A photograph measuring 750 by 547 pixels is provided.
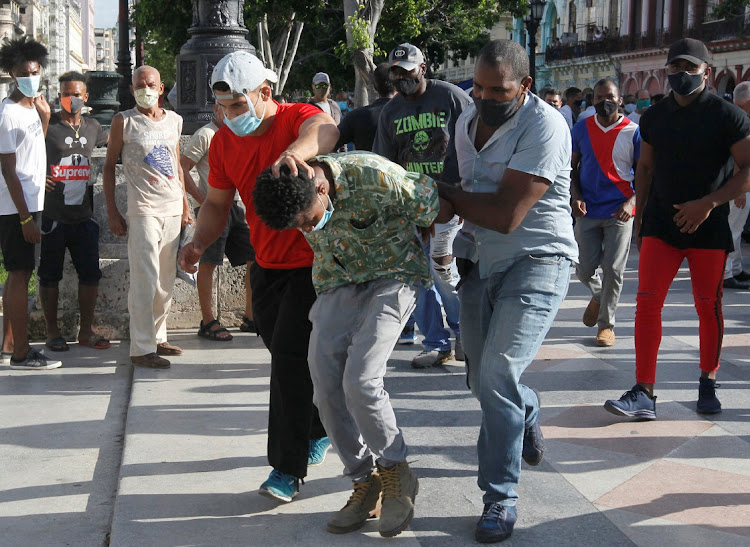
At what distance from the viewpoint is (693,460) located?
4.98 metres

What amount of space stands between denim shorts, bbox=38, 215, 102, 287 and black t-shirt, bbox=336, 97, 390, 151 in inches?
78.4

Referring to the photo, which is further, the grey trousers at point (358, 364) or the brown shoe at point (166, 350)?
the brown shoe at point (166, 350)

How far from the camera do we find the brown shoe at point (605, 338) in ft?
25.0

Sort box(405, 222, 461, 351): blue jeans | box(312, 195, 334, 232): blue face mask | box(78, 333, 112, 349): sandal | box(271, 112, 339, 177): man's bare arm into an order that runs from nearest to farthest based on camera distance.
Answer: box(312, 195, 334, 232): blue face mask
box(271, 112, 339, 177): man's bare arm
box(405, 222, 461, 351): blue jeans
box(78, 333, 112, 349): sandal

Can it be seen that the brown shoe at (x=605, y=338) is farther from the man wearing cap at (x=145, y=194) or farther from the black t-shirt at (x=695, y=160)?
the man wearing cap at (x=145, y=194)

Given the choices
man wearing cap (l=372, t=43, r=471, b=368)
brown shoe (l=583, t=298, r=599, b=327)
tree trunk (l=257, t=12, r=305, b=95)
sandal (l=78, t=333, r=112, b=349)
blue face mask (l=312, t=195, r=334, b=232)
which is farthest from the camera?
tree trunk (l=257, t=12, r=305, b=95)

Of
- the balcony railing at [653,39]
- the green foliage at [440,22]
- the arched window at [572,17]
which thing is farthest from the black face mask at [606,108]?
the arched window at [572,17]

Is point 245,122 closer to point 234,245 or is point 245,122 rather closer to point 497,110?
point 497,110

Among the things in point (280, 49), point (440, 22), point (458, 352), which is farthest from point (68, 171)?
point (440, 22)

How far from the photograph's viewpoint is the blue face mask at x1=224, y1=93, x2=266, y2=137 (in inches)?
171

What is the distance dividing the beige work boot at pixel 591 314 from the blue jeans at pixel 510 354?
3.87 m

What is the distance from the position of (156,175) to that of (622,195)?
3274 mm

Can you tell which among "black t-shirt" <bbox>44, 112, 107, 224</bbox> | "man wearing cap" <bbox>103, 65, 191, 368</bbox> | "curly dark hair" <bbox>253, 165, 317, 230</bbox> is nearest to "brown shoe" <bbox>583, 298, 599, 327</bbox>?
"man wearing cap" <bbox>103, 65, 191, 368</bbox>

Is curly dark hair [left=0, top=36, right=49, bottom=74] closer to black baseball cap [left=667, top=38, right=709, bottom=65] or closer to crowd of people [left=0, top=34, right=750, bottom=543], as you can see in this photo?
crowd of people [left=0, top=34, right=750, bottom=543]
